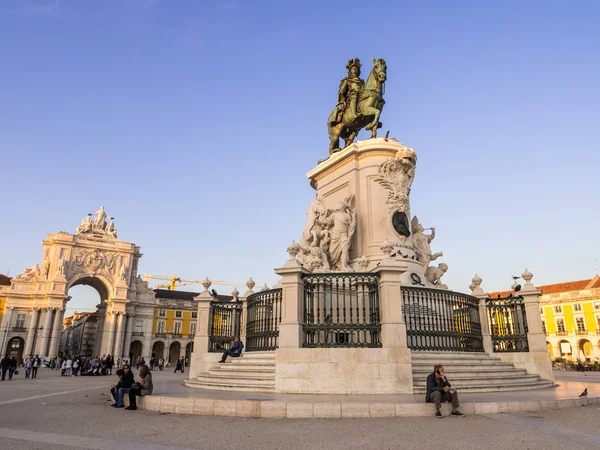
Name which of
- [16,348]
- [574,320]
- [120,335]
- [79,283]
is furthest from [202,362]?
[16,348]

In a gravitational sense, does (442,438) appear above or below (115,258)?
below

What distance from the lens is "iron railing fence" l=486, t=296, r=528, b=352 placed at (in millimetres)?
11617

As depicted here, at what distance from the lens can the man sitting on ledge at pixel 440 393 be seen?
6.36 m

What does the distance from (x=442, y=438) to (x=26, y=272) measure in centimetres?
7179

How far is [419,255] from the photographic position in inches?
543

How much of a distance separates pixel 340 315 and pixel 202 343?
503 cm

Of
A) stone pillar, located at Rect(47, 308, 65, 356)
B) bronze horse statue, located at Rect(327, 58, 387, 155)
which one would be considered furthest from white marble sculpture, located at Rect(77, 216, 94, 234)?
bronze horse statue, located at Rect(327, 58, 387, 155)

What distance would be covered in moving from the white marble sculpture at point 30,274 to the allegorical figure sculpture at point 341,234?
63.8 m

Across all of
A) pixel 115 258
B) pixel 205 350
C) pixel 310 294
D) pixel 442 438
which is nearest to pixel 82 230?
pixel 115 258

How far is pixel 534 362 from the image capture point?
36.7ft

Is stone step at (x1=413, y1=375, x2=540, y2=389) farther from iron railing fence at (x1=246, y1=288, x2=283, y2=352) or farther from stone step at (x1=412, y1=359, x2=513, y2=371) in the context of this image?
iron railing fence at (x1=246, y1=288, x2=283, y2=352)

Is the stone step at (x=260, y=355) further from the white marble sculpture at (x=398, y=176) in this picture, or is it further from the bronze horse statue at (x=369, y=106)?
the bronze horse statue at (x=369, y=106)

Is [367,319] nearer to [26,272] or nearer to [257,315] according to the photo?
[257,315]

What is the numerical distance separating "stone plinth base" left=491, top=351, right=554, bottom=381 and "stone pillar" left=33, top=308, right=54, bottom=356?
6310 cm
